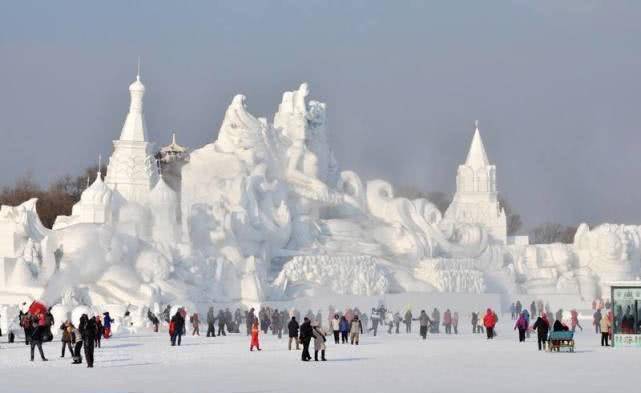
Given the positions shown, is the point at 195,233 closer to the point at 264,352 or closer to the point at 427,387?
the point at 264,352

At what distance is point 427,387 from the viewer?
21.1 metres

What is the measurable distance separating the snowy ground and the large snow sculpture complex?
1521 centimetres

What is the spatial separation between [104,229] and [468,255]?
2095cm

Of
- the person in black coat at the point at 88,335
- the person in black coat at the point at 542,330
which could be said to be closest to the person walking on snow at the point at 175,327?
the person in black coat at the point at 88,335

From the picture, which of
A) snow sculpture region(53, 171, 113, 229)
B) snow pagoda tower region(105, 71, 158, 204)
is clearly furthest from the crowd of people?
snow pagoda tower region(105, 71, 158, 204)

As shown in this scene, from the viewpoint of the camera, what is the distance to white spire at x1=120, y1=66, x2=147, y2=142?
59312 millimetres

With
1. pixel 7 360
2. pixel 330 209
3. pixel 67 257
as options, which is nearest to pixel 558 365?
pixel 7 360

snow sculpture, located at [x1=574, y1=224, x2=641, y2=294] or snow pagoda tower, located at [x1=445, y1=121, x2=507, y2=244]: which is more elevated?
snow pagoda tower, located at [x1=445, y1=121, x2=507, y2=244]

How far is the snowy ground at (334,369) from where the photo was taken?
2130cm

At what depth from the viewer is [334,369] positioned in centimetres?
2498

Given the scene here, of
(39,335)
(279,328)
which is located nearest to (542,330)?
(279,328)

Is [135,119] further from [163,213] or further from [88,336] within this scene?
[88,336]

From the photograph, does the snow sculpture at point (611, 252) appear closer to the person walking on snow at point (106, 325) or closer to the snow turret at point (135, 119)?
the snow turret at point (135, 119)

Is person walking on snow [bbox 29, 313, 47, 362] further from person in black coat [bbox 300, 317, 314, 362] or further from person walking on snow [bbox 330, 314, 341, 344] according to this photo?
person walking on snow [bbox 330, 314, 341, 344]
